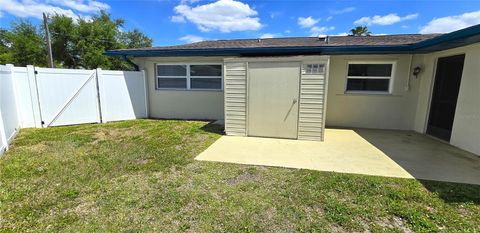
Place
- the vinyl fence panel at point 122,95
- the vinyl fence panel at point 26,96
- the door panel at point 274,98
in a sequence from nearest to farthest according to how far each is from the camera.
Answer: the door panel at point 274,98 < the vinyl fence panel at point 26,96 < the vinyl fence panel at point 122,95

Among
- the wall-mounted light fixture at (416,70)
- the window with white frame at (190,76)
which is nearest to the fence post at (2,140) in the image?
the window with white frame at (190,76)

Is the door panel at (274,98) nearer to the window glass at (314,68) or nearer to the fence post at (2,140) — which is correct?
the window glass at (314,68)

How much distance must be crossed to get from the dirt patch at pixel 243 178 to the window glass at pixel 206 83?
5.40 metres

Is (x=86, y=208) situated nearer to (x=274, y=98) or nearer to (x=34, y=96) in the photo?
(x=274, y=98)

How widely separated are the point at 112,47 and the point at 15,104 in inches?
842

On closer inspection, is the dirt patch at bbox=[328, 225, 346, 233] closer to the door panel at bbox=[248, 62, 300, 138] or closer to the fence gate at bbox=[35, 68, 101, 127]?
the door panel at bbox=[248, 62, 300, 138]

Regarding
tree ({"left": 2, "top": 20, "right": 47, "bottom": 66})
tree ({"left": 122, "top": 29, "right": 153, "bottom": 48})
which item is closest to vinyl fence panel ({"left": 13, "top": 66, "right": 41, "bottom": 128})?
tree ({"left": 2, "top": 20, "right": 47, "bottom": 66})

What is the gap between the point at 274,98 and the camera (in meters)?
6.00

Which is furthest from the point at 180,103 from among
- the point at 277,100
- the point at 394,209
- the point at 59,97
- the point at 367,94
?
the point at 394,209

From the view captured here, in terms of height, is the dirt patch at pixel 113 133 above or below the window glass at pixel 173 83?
below

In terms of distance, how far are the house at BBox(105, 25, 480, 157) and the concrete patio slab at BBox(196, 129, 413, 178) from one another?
0.54m

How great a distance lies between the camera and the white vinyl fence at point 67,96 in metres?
6.41

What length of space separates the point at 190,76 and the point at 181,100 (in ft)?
3.37

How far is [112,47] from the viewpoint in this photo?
24.9m
